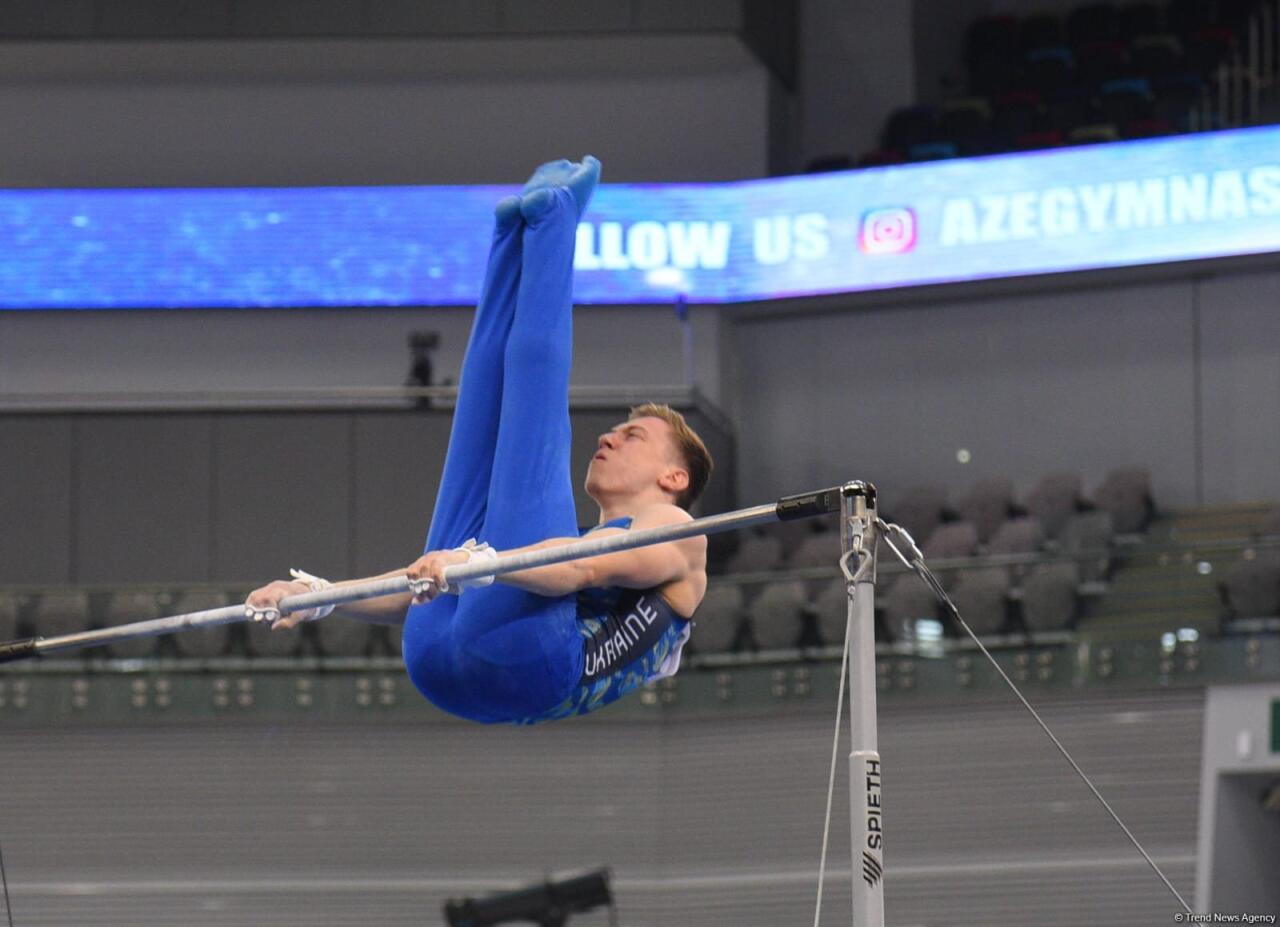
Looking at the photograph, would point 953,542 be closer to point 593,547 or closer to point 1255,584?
point 1255,584

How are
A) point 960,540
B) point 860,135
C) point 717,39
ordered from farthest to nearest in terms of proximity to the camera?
point 860,135, point 717,39, point 960,540

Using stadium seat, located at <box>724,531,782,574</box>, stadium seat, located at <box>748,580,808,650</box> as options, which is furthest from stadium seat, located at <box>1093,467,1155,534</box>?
stadium seat, located at <box>748,580,808,650</box>

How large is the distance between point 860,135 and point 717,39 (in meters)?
1.78

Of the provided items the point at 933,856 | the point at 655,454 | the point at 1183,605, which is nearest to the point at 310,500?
the point at 933,856

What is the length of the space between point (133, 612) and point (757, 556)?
3.66 meters

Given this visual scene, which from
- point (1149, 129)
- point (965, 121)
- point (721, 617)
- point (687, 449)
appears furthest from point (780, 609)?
point (965, 121)

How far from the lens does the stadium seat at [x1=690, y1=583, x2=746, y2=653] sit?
9.22 metres

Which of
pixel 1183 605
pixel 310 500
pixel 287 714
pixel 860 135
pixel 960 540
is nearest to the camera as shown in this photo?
pixel 1183 605

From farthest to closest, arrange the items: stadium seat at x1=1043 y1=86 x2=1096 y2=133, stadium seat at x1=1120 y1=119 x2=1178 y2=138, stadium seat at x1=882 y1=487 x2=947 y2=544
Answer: stadium seat at x1=1043 y1=86 x2=1096 y2=133, stadium seat at x1=1120 y1=119 x2=1178 y2=138, stadium seat at x1=882 y1=487 x2=947 y2=544

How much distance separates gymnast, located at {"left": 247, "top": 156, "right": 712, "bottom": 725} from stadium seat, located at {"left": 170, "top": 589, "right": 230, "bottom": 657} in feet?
17.6

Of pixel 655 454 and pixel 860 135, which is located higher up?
pixel 860 135

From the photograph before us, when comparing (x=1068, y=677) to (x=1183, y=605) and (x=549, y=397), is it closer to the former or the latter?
(x=1183, y=605)

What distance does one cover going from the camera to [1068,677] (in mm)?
8781

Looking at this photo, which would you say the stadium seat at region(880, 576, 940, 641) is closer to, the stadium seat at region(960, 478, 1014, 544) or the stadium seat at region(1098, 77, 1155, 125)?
the stadium seat at region(960, 478, 1014, 544)
